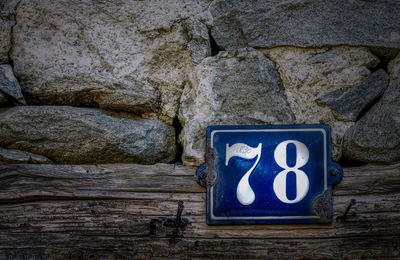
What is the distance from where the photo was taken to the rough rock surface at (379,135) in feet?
3.27

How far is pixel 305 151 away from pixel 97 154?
58 cm

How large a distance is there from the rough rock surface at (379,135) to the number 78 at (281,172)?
0.14 m

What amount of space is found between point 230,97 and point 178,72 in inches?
7.2

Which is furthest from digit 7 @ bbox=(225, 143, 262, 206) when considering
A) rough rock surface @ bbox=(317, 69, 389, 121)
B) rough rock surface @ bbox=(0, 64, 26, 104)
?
rough rock surface @ bbox=(0, 64, 26, 104)

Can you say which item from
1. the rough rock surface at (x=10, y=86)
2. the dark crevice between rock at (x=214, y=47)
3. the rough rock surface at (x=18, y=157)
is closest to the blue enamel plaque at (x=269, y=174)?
the dark crevice between rock at (x=214, y=47)

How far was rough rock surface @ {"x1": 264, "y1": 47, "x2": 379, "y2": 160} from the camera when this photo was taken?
108 cm

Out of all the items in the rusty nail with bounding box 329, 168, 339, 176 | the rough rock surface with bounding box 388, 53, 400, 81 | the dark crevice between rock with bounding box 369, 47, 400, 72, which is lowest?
the rusty nail with bounding box 329, 168, 339, 176

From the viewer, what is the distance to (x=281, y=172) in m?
1.00

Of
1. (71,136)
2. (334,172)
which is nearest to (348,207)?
(334,172)

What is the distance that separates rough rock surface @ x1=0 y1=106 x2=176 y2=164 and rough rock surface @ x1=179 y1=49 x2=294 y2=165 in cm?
13

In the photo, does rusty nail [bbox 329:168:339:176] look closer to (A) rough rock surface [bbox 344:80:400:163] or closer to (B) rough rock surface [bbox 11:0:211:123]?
(A) rough rock surface [bbox 344:80:400:163]

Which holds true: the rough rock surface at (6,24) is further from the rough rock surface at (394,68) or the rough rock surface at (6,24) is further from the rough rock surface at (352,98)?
the rough rock surface at (394,68)

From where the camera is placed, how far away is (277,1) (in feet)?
3.69

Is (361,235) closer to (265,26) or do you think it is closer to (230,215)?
(230,215)
